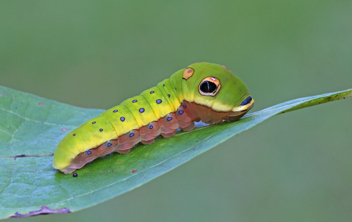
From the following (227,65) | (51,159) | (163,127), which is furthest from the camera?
(227,65)

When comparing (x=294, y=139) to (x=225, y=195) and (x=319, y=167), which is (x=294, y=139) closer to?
(x=319, y=167)

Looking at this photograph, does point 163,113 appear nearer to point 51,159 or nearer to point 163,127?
point 163,127

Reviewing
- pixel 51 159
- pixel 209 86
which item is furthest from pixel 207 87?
pixel 51 159

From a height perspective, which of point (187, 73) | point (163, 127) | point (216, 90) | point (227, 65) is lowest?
point (163, 127)

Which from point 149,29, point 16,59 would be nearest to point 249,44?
point 149,29

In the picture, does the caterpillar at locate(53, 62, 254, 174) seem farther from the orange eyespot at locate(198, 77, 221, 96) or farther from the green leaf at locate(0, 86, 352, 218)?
the green leaf at locate(0, 86, 352, 218)

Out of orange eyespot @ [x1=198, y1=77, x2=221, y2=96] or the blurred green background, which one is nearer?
orange eyespot @ [x1=198, y1=77, x2=221, y2=96]

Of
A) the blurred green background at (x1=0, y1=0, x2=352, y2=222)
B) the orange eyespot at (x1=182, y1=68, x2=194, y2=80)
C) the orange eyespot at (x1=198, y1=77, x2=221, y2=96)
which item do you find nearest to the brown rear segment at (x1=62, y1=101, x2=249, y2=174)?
the orange eyespot at (x1=198, y1=77, x2=221, y2=96)
